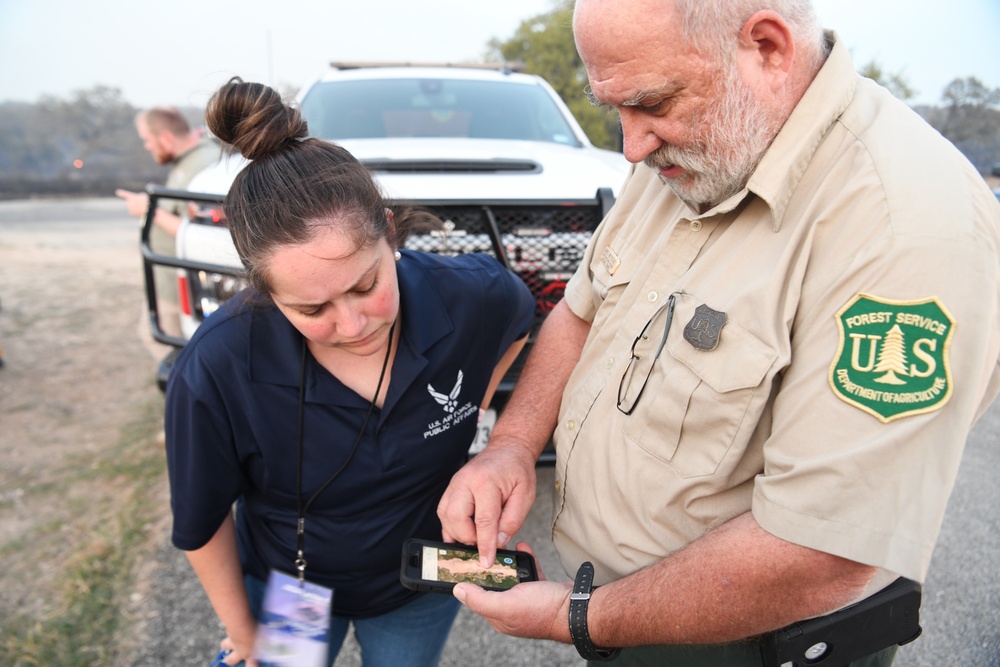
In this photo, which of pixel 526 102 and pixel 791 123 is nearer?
pixel 791 123

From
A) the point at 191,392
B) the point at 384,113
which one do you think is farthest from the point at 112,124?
the point at 191,392

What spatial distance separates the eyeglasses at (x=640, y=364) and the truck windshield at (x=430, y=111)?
2.87 m

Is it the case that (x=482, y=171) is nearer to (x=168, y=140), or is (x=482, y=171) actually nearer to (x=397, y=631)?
(x=397, y=631)

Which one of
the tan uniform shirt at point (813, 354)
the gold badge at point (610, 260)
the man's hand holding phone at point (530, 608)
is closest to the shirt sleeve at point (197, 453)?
the man's hand holding phone at point (530, 608)

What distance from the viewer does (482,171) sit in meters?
3.11

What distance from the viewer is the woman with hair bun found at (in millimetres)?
1441

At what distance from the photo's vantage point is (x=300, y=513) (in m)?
1.62

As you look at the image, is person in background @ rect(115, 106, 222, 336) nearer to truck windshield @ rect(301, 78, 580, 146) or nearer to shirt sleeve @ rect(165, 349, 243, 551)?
truck windshield @ rect(301, 78, 580, 146)

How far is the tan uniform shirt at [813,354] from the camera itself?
0.92 m

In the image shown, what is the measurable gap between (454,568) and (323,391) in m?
0.51

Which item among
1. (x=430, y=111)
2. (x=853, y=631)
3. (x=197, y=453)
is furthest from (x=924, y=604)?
(x=430, y=111)

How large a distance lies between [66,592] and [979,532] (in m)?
4.00

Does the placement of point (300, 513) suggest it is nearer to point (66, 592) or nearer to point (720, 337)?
point (720, 337)

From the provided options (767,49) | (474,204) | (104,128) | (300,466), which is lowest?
(104,128)
